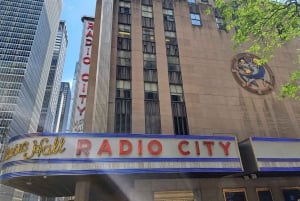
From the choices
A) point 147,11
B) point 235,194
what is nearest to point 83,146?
point 235,194

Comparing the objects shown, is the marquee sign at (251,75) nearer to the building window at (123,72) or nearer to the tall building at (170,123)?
the tall building at (170,123)

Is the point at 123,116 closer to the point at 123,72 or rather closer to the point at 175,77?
the point at 123,72

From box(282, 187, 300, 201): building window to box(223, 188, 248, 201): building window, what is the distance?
12.5ft

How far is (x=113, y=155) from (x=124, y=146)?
0.94 metres

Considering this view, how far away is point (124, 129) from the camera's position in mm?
19922

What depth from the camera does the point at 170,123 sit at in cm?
2100

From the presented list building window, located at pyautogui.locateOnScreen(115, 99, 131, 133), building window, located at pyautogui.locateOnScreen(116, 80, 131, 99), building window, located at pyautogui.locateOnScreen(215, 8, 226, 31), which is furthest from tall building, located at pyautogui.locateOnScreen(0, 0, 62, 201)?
building window, located at pyautogui.locateOnScreen(215, 8, 226, 31)

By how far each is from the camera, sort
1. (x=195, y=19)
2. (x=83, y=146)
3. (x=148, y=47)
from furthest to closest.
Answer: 1. (x=195, y=19)
2. (x=148, y=47)
3. (x=83, y=146)

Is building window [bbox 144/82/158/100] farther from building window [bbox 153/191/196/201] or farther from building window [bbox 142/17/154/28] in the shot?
building window [bbox 153/191/196/201]

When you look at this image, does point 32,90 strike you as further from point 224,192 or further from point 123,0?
point 224,192

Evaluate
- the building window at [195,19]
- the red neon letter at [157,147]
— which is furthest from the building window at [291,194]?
the building window at [195,19]

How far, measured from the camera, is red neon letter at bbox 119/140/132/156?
14.7 metres

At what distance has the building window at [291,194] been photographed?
64.3 ft

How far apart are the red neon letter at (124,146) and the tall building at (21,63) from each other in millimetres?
114185
